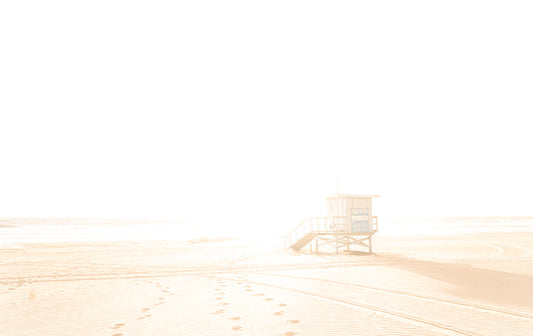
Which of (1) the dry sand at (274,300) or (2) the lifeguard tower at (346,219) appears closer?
(1) the dry sand at (274,300)

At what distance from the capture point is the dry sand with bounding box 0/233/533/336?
365 inches

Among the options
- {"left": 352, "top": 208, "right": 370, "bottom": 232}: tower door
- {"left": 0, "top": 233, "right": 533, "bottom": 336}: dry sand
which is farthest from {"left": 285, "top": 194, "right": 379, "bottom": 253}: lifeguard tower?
{"left": 0, "top": 233, "right": 533, "bottom": 336}: dry sand

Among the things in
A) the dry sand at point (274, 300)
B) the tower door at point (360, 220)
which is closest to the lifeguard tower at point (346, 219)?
the tower door at point (360, 220)

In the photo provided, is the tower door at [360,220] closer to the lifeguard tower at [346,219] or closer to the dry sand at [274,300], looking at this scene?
the lifeguard tower at [346,219]

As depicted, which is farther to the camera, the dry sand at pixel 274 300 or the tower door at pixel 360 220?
the tower door at pixel 360 220

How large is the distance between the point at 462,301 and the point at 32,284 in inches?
606

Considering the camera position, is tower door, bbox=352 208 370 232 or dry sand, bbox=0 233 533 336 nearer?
dry sand, bbox=0 233 533 336

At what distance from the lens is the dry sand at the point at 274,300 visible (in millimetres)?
9266

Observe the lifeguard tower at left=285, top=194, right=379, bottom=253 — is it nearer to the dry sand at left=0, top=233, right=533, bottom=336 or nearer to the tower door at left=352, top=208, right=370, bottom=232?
the tower door at left=352, top=208, right=370, bottom=232

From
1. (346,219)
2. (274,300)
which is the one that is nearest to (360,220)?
(346,219)

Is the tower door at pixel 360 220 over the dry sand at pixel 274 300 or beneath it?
over

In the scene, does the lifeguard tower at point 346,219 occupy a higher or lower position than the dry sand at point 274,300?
higher

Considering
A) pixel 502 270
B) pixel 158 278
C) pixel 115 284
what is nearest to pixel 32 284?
pixel 115 284

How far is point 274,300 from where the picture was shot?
12047 millimetres
